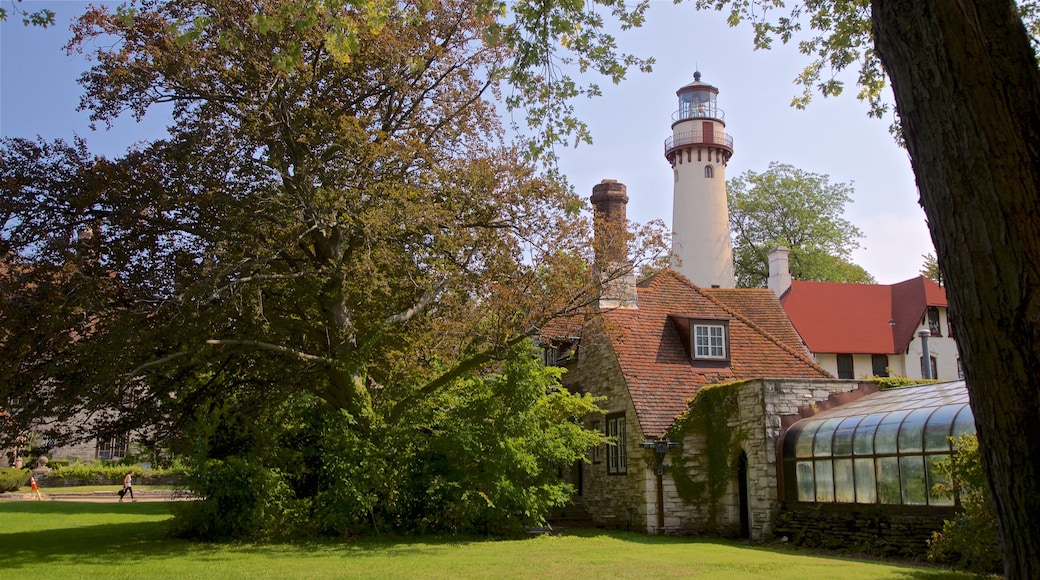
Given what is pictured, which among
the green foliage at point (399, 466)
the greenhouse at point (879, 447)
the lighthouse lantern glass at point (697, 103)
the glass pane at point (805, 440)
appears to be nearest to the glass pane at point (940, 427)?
the greenhouse at point (879, 447)

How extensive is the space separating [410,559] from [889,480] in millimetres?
8761

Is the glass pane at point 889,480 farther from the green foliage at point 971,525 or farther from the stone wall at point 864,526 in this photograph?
the green foliage at point 971,525

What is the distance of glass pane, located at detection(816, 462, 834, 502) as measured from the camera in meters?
17.0

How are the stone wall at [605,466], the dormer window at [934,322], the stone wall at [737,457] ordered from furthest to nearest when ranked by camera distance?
the dormer window at [934,322] < the stone wall at [605,466] < the stone wall at [737,457]

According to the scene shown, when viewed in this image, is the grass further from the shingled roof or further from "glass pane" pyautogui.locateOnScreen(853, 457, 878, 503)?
the shingled roof

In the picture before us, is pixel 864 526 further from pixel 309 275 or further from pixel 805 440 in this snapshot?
pixel 309 275

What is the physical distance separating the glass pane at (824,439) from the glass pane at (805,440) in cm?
14

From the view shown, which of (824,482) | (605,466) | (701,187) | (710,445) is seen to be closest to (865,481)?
(824,482)

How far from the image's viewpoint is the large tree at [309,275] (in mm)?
14891

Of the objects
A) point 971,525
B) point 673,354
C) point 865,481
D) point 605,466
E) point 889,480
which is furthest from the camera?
point 673,354

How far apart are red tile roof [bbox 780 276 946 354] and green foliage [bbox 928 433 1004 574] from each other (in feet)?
72.7

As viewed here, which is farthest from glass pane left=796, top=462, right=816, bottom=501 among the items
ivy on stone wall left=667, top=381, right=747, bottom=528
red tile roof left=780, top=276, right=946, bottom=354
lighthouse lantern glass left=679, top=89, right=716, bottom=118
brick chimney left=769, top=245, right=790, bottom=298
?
lighthouse lantern glass left=679, top=89, right=716, bottom=118

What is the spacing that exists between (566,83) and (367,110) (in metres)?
9.37

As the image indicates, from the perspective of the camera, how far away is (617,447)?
2173cm
